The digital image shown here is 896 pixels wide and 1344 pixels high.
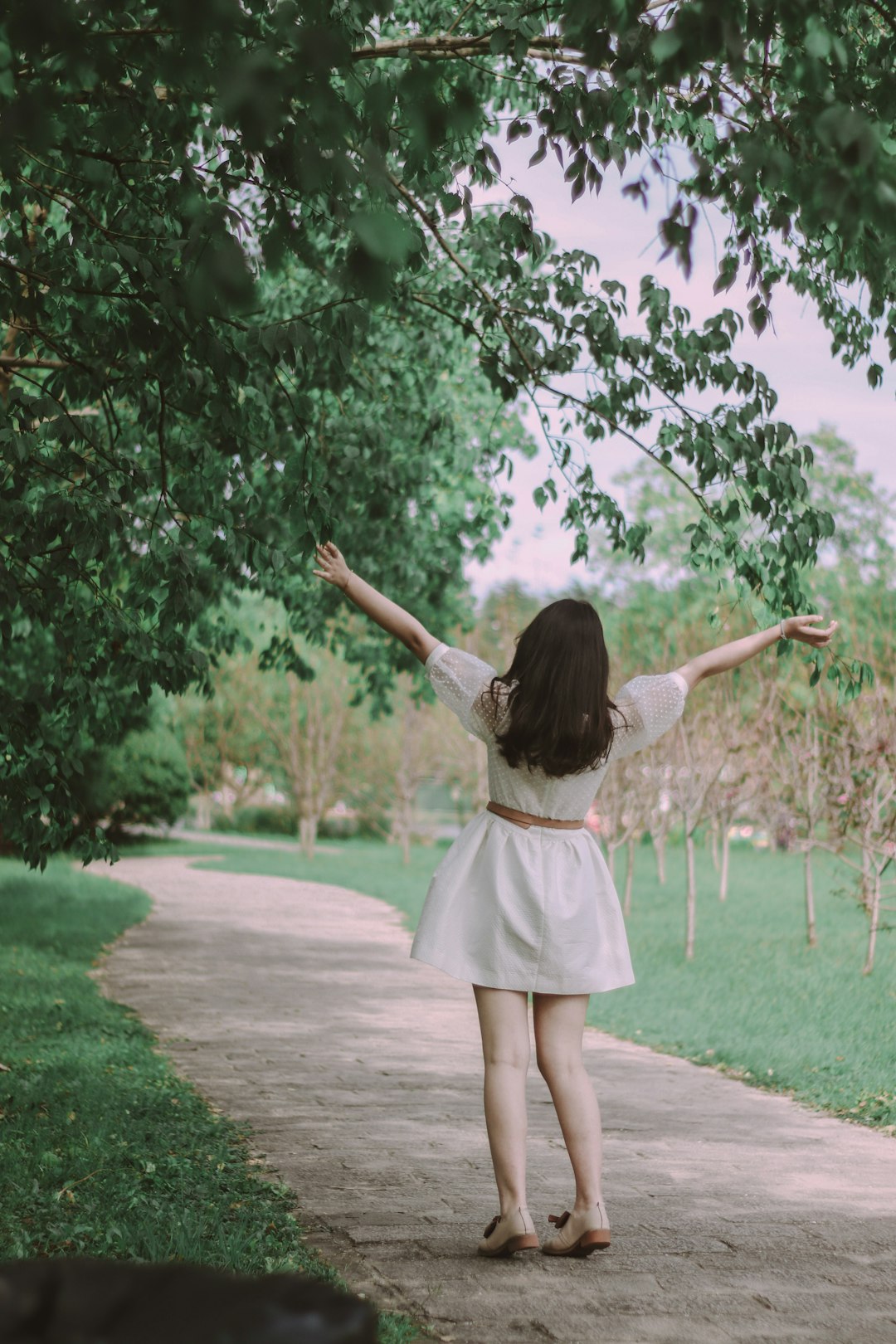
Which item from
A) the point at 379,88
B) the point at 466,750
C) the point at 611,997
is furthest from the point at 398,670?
the point at 466,750

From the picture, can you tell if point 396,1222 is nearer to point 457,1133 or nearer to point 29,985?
point 457,1133

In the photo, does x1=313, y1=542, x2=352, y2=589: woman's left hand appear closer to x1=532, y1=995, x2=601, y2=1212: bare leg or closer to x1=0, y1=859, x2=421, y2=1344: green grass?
x1=532, y1=995, x2=601, y2=1212: bare leg

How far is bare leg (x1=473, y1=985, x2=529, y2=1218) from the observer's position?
3992 mm

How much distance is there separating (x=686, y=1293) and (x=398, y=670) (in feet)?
29.9

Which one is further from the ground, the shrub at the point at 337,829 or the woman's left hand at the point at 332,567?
the woman's left hand at the point at 332,567

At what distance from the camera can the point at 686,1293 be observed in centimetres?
386

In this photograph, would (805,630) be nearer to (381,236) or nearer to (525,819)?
(525,819)

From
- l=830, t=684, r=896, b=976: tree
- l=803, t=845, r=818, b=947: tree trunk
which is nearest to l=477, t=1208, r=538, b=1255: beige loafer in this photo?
l=830, t=684, r=896, b=976: tree

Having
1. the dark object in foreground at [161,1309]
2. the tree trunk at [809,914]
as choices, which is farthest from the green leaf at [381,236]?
the tree trunk at [809,914]

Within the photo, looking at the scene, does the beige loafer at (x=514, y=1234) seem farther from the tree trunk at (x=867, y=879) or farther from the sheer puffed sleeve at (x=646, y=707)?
the tree trunk at (x=867, y=879)

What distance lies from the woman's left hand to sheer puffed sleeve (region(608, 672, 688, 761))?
989 millimetres

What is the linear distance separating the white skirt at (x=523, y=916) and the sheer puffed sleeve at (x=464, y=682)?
12.5 inches

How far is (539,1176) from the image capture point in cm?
530

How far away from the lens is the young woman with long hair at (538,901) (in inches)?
159
